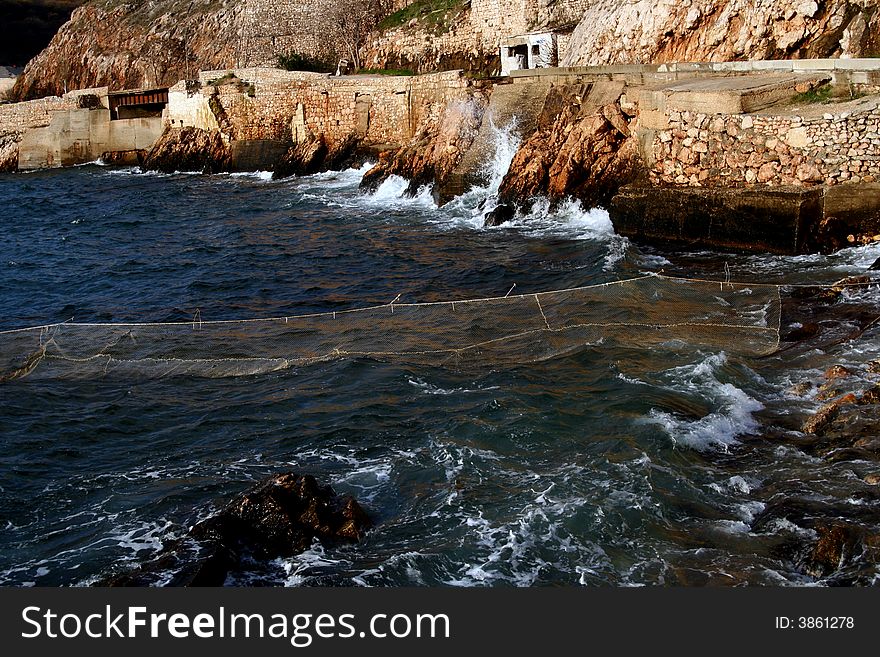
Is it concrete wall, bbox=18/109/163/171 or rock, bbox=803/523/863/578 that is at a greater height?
concrete wall, bbox=18/109/163/171

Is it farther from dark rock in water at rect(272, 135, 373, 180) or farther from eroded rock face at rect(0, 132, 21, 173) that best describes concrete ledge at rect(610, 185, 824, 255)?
eroded rock face at rect(0, 132, 21, 173)

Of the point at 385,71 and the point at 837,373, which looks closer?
the point at 837,373

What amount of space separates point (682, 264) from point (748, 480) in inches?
314

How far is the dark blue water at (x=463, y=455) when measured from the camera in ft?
26.6

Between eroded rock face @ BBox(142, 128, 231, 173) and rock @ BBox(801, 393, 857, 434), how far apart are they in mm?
30050

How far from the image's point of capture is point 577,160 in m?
21.4

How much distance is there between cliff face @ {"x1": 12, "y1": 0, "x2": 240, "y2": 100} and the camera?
48.5 m

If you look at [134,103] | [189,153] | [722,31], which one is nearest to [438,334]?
[722,31]

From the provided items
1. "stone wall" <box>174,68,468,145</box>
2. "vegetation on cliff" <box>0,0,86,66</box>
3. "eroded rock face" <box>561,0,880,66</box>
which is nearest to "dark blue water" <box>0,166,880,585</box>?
"eroded rock face" <box>561,0,880,66</box>

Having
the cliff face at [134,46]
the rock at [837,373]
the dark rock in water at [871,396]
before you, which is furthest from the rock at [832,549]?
the cliff face at [134,46]

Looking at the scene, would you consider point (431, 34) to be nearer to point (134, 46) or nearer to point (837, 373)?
point (134, 46)

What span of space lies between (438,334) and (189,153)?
27781mm

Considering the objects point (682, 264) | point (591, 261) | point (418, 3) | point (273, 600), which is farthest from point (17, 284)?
point (418, 3)

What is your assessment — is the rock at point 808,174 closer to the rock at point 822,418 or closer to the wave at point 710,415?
the wave at point 710,415
